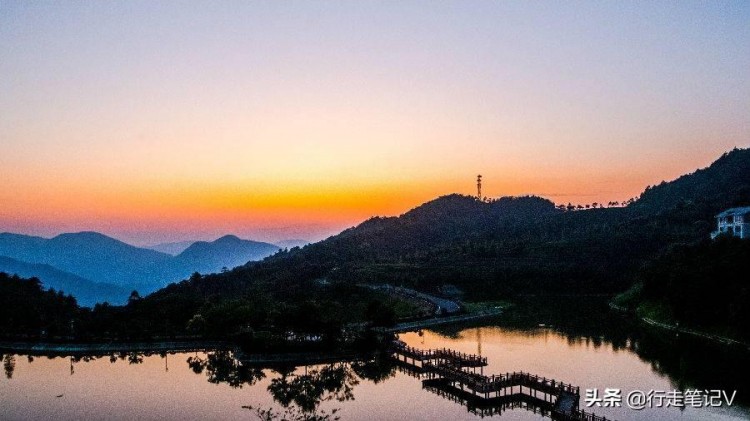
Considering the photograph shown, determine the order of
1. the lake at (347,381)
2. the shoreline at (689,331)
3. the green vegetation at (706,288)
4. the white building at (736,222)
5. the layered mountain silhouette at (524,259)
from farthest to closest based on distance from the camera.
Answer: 1. the layered mountain silhouette at (524,259)
2. the white building at (736,222)
3. the green vegetation at (706,288)
4. the shoreline at (689,331)
5. the lake at (347,381)

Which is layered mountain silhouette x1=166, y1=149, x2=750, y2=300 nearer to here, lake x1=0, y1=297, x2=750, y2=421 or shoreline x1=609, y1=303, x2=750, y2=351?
shoreline x1=609, y1=303, x2=750, y2=351

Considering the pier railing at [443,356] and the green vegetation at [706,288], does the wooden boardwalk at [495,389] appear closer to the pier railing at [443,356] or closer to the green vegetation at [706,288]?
the pier railing at [443,356]

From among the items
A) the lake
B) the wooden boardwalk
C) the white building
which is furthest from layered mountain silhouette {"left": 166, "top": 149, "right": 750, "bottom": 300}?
the wooden boardwalk

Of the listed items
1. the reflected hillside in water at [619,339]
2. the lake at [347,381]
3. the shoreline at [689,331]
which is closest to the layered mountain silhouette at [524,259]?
the reflected hillside in water at [619,339]

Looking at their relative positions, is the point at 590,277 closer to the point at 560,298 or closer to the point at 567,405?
the point at 560,298

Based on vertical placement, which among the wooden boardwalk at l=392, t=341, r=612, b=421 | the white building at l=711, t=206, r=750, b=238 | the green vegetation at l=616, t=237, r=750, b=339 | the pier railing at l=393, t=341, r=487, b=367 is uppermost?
the white building at l=711, t=206, r=750, b=238

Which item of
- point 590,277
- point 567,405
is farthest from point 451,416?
point 590,277
